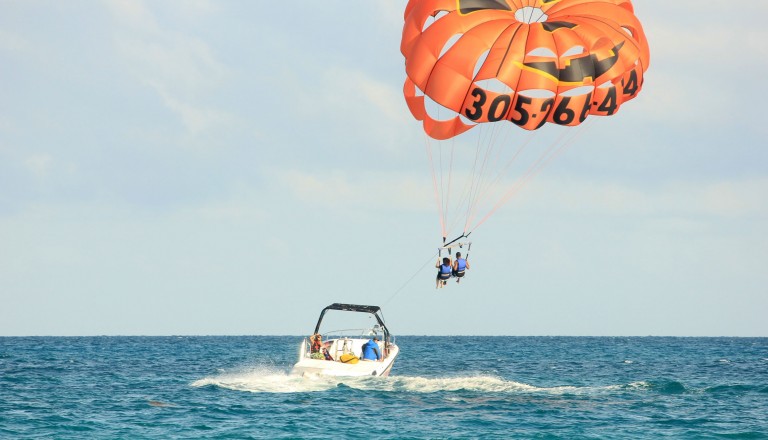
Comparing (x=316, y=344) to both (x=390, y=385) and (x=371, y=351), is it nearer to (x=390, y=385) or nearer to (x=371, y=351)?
(x=371, y=351)

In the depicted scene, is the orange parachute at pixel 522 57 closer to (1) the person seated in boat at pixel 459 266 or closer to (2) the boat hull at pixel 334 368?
(1) the person seated in boat at pixel 459 266

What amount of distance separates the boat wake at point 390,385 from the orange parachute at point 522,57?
11467mm

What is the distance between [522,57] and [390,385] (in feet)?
46.4

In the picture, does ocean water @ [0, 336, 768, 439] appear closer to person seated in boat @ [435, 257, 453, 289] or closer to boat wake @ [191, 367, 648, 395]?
boat wake @ [191, 367, 648, 395]

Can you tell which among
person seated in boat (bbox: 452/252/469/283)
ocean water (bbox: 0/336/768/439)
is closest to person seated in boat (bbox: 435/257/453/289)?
person seated in boat (bbox: 452/252/469/283)

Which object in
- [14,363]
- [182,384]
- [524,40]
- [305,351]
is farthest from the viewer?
[14,363]

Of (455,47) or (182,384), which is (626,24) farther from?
(182,384)

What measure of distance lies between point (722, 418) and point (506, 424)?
24.5ft

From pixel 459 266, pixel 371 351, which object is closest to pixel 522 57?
pixel 459 266

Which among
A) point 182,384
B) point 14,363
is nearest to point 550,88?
point 182,384

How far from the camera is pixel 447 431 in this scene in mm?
24109

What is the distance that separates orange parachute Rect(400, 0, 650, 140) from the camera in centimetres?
2555

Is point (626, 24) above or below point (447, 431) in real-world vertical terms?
above

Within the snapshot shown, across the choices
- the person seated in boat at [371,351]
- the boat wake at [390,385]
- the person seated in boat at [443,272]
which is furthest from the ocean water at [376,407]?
the person seated in boat at [443,272]
